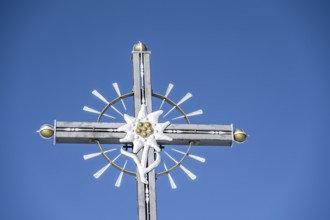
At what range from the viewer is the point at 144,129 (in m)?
19.9

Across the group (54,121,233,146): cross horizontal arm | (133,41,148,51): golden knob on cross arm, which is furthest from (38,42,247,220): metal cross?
(133,41,148,51): golden knob on cross arm

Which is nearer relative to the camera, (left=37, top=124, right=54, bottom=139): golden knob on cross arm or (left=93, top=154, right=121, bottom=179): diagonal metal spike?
(left=93, top=154, right=121, bottom=179): diagonal metal spike

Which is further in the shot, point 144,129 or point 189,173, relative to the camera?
point 144,129

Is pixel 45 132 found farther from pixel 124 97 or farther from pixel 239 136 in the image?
pixel 239 136

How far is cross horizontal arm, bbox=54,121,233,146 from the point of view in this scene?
19828 millimetres

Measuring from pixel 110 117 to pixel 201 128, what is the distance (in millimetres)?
2008

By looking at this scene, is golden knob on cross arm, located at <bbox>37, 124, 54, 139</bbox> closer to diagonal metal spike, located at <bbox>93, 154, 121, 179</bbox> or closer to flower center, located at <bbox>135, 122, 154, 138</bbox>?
diagonal metal spike, located at <bbox>93, 154, 121, 179</bbox>

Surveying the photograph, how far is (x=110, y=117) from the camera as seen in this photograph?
20266 mm

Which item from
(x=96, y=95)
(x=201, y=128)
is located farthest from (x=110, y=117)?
(x=201, y=128)

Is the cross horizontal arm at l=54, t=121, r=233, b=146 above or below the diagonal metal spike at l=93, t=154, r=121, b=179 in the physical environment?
above

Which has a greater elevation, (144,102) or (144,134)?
(144,102)

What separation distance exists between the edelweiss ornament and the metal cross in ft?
0.22

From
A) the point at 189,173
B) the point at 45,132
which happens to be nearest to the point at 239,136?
the point at 189,173

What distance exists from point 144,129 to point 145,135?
14 centimetres
